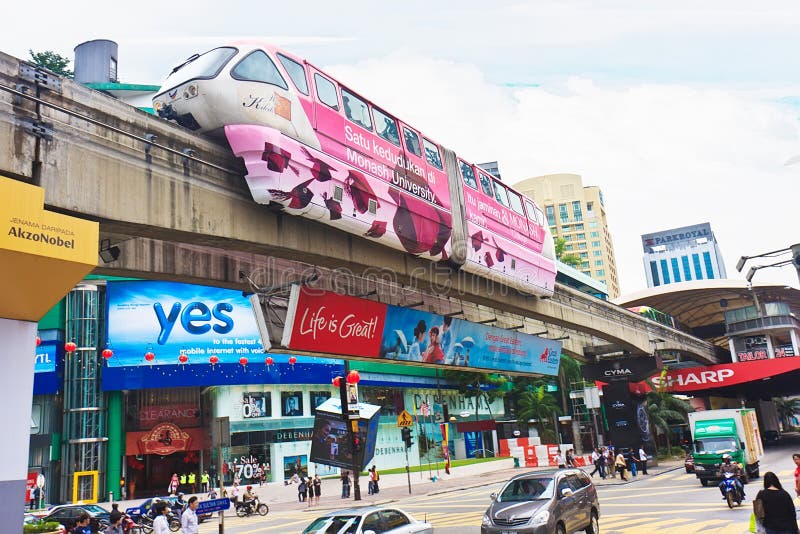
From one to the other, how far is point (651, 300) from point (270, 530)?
57696mm

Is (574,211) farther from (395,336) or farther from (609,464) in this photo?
(395,336)

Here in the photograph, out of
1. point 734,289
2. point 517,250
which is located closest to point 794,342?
point 734,289

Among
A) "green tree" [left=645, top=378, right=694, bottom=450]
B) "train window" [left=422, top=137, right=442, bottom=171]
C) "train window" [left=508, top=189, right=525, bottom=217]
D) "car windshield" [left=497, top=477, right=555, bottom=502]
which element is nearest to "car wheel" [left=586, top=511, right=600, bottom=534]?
"car windshield" [left=497, top=477, right=555, bottom=502]

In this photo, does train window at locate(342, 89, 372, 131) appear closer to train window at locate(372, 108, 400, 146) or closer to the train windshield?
train window at locate(372, 108, 400, 146)

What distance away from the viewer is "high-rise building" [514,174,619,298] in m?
161

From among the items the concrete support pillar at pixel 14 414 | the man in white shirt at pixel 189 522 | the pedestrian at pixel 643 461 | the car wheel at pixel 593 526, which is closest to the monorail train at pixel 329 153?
the concrete support pillar at pixel 14 414

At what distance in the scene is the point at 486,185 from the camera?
2270 centimetres

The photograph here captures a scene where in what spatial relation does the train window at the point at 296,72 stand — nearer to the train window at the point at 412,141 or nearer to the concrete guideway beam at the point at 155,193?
the concrete guideway beam at the point at 155,193

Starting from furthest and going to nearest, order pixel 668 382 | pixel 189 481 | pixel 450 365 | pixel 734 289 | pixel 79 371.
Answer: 1. pixel 734 289
2. pixel 668 382
3. pixel 189 481
4. pixel 79 371
5. pixel 450 365

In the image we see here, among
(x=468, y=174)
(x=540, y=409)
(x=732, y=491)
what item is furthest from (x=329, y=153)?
(x=540, y=409)

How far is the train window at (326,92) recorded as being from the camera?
49.6ft

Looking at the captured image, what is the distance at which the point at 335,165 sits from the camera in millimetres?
14609

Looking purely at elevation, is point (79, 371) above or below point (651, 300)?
below

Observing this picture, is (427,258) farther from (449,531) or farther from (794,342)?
(794,342)
